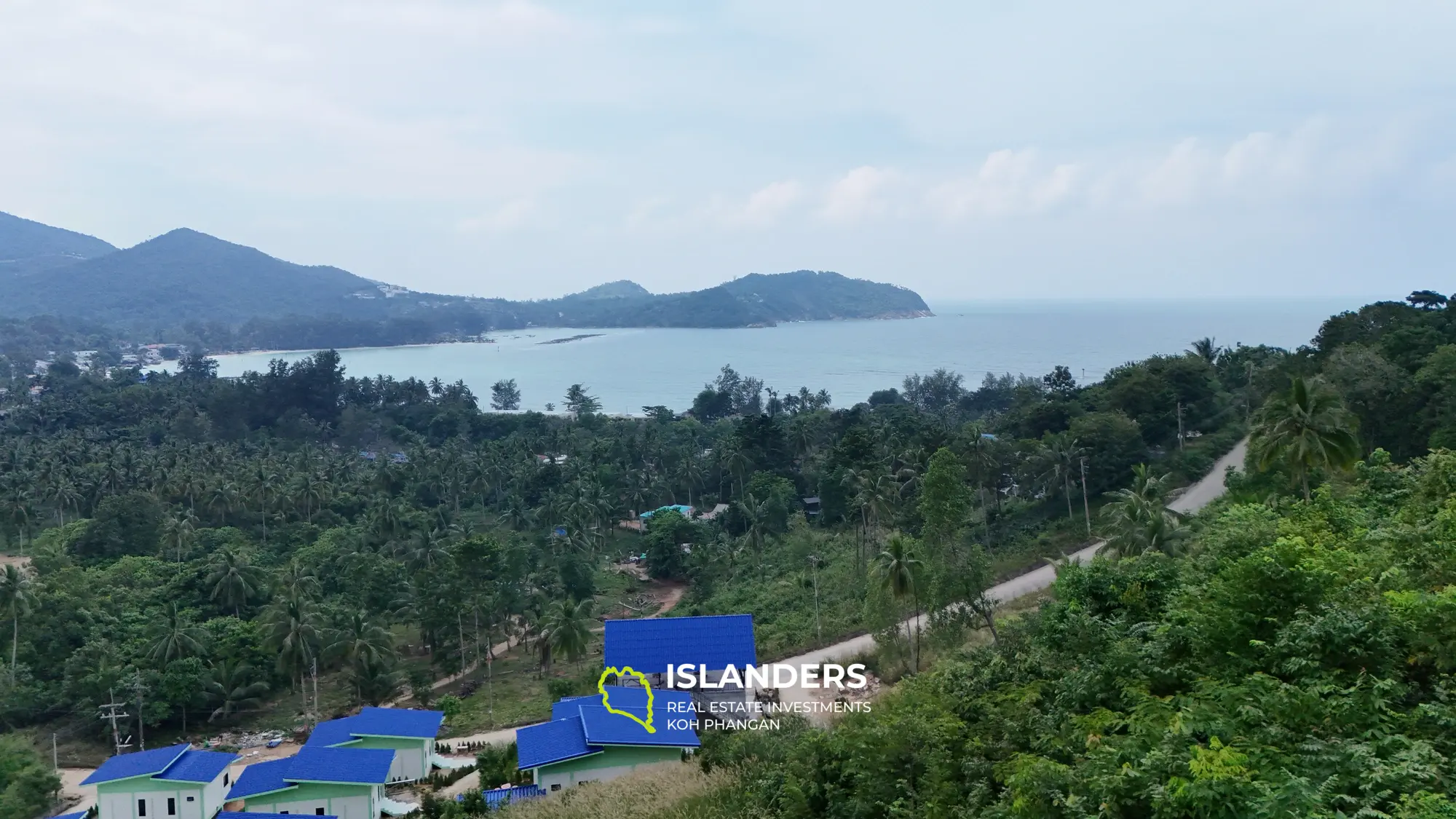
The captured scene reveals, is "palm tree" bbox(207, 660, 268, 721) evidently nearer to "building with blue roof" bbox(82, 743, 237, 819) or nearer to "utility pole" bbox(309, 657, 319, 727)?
"utility pole" bbox(309, 657, 319, 727)

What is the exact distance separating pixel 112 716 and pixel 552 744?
1181cm

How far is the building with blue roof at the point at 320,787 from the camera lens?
16516 millimetres

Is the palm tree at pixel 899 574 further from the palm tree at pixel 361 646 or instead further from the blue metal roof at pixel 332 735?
the palm tree at pixel 361 646

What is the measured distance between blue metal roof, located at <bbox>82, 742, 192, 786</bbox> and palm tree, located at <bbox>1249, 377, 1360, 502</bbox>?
21.1 m

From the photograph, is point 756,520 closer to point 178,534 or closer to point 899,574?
point 899,574

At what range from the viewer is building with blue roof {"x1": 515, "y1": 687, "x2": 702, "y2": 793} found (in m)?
15.4

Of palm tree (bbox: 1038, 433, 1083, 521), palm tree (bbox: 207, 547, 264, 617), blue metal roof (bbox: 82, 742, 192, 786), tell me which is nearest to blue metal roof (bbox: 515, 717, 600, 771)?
blue metal roof (bbox: 82, 742, 192, 786)

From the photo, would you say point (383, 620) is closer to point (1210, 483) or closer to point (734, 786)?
point (734, 786)

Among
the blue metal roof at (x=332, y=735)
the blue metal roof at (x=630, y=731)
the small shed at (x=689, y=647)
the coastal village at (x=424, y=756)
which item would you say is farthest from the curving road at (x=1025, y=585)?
the blue metal roof at (x=332, y=735)

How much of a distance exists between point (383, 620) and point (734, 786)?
66.4 feet

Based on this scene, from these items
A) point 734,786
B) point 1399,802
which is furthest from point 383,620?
point 1399,802

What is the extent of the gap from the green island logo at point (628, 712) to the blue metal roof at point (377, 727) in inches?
146

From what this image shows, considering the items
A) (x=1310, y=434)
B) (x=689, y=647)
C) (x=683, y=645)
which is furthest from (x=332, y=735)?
(x=1310, y=434)

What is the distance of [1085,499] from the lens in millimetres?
29703
